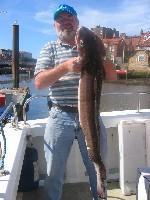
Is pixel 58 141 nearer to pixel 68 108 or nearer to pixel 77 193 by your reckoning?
pixel 68 108

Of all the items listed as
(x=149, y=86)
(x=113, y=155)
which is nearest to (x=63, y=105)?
(x=113, y=155)

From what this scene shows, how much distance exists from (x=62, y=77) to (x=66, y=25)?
42 centimetres

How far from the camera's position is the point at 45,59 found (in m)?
3.38

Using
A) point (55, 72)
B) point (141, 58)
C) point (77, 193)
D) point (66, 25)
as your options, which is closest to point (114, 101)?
point (77, 193)

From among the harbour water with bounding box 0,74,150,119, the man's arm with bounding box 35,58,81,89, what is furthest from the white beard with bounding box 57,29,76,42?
the harbour water with bounding box 0,74,150,119

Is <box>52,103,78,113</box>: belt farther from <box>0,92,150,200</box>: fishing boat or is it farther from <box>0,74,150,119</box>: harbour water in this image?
<box>0,74,150,119</box>: harbour water

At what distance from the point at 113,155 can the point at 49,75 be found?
2319 millimetres

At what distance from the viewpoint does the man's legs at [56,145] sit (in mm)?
3492

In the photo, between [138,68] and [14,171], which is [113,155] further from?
[138,68]

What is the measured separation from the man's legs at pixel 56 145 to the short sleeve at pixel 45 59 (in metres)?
0.39

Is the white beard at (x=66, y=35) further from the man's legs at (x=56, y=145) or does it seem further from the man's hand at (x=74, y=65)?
the man's legs at (x=56, y=145)

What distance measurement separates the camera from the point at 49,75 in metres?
3.16

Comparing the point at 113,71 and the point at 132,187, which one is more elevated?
the point at 113,71

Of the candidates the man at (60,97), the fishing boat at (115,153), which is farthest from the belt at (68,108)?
the fishing boat at (115,153)
